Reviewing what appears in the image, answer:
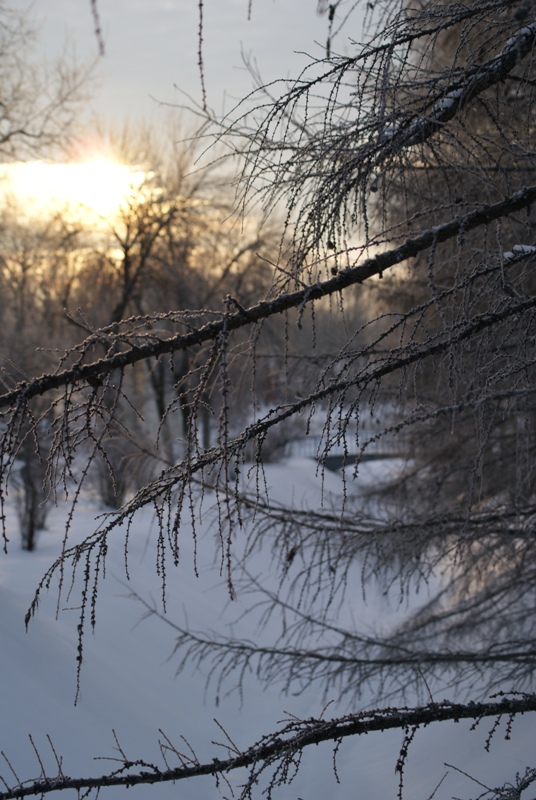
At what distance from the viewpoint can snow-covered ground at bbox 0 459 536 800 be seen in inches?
207

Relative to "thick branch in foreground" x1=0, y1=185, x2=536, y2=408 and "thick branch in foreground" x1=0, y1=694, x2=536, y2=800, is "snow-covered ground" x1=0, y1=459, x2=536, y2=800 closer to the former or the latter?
"thick branch in foreground" x1=0, y1=694, x2=536, y2=800

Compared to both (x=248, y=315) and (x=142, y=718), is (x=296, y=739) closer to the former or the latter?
(x=248, y=315)

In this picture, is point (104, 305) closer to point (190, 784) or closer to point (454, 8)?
point (190, 784)

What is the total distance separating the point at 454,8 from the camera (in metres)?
2.68

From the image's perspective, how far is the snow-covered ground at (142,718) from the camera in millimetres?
5258

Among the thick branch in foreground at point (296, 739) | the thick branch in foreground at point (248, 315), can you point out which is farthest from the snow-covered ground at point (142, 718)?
the thick branch in foreground at point (248, 315)

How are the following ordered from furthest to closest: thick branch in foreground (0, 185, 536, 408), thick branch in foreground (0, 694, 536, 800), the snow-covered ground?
the snow-covered ground → thick branch in foreground (0, 694, 536, 800) → thick branch in foreground (0, 185, 536, 408)

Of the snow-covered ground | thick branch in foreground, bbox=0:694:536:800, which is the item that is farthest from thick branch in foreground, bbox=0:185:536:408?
the snow-covered ground

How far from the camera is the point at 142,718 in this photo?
21.3 feet

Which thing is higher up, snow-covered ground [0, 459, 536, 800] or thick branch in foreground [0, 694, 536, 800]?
thick branch in foreground [0, 694, 536, 800]

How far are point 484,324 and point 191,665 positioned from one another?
7012 millimetres

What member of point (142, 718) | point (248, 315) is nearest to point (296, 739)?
point (248, 315)

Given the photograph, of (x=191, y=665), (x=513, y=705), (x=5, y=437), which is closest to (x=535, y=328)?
(x=513, y=705)

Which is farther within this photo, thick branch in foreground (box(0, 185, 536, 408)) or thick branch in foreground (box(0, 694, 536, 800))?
thick branch in foreground (box(0, 694, 536, 800))
